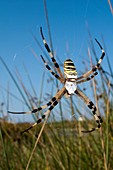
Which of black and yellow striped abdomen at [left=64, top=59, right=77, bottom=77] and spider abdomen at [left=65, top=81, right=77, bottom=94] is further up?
black and yellow striped abdomen at [left=64, top=59, right=77, bottom=77]

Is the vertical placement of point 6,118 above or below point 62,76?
above

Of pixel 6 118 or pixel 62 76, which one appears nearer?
pixel 62 76

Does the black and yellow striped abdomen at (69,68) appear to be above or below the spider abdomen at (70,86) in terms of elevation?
above

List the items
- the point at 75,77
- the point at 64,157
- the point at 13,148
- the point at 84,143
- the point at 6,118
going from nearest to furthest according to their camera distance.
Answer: the point at 75,77
the point at 64,157
the point at 84,143
the point at 13,148
the point at 6,118

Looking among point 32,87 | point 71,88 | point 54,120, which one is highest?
point 32,87

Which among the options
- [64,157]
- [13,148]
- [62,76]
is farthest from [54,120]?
[62,76]

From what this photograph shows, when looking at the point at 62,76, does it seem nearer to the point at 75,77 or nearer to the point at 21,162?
the point at 75,77

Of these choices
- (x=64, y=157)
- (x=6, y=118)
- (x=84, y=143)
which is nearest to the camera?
(x=64, y=157)

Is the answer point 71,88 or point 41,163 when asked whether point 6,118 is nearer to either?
point 41,163
